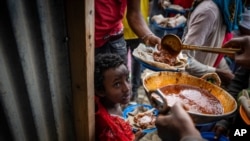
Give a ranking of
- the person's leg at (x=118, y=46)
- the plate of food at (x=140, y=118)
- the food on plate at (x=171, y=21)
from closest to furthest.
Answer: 1. the plate of food at (x=140, y=118)
2. the person's leg at (x=118, y=46)
3. the food on plate at (x=171, y=21)

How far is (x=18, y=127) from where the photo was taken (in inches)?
44.1

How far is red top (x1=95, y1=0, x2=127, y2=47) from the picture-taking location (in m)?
2.24

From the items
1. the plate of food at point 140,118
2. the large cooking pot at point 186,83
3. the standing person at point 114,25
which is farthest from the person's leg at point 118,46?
the large cooking pot at point 186,83

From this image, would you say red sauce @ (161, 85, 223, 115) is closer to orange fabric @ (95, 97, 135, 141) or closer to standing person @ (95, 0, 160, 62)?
orange fabric @ (95, 97, 135, 141)

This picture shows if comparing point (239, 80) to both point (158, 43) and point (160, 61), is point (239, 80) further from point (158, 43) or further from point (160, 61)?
point (158, 43)

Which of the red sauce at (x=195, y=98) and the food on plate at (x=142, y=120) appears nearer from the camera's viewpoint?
the red sauce at (x=195, y=98)

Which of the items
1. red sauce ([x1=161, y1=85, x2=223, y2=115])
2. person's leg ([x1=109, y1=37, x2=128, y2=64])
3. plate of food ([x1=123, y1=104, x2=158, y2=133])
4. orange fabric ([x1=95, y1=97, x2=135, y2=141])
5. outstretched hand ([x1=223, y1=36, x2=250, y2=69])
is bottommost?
plate of food ([x1=123, y1=104, x2=158, y2=133])

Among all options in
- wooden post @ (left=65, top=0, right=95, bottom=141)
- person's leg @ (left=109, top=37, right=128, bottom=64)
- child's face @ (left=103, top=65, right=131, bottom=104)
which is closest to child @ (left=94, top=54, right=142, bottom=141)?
child's face @ (left=103, top=65, right=131, bottom=104)

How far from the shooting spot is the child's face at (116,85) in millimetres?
1675

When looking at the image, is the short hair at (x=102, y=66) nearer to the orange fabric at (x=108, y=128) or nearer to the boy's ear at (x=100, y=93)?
the boy's ear at (x=100, y=93)

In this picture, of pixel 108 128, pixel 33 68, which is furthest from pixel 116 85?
pixel 33 68

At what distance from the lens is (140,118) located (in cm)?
246

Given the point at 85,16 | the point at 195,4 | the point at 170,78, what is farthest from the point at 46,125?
the point at 195,4

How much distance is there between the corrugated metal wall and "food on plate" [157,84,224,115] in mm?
678
